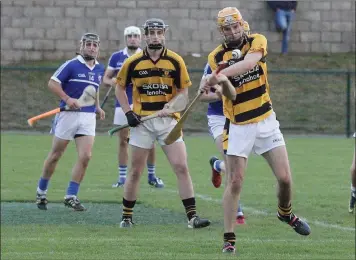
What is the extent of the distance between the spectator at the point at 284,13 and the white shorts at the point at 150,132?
681 inches

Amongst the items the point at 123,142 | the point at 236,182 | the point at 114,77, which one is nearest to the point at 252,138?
the point at 236,182

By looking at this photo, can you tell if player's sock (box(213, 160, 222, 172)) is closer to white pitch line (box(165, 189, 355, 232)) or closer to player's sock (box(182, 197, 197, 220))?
white pitch line (box(165, 189, 355, 232))

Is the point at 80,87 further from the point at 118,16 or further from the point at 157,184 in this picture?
the point at 118,16

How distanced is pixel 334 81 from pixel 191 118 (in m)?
3.79

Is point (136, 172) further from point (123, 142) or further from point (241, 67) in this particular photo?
point (123, 142)

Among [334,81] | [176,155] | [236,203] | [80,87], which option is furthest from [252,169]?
[334,81]

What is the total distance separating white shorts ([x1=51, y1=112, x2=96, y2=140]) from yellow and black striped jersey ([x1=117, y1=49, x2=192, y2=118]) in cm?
180

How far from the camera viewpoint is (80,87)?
12.4m

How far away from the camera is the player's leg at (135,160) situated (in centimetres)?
1064

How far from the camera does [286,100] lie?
2666cm

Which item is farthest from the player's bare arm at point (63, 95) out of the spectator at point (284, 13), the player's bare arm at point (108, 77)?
the spectator at point (284, 13)

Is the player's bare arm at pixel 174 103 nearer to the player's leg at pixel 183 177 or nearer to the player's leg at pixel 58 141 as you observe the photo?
the player's leg at pixel 183 177

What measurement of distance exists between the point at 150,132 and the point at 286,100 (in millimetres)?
16231

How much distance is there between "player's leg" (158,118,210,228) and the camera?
1062cm
